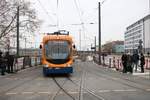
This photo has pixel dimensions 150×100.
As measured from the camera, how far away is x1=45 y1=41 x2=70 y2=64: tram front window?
27.5 meters

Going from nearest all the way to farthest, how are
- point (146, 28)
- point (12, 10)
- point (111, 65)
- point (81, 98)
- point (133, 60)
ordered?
point (81, 98) < point (133, 60) < point (111, 65) < point (12, 10) < point (146, 28)

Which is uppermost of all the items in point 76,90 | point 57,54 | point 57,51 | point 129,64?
point 57,51

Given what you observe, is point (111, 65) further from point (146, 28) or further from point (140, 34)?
point (140, 34)

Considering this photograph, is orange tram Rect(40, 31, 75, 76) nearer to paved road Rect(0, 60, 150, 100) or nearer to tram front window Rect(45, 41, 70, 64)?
tram front window Rect(45, 41, 70, 64)

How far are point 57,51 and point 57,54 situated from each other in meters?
0.31

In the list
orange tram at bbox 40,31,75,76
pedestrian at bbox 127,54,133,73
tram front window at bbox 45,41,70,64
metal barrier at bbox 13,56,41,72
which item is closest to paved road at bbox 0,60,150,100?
orange tram at bbox 40,31,75,76

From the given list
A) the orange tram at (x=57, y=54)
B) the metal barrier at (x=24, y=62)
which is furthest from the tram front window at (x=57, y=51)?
the metal barrier at (x=24, y=62)

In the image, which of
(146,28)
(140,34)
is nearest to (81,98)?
(146,28)

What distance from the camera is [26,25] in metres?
56.4

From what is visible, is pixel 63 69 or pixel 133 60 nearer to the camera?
pixel 63 69

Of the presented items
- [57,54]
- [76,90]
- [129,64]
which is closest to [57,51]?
[57,54]

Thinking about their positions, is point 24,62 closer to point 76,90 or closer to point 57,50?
point 57,50

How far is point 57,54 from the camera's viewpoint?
27688mm

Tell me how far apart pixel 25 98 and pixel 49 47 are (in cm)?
1435
